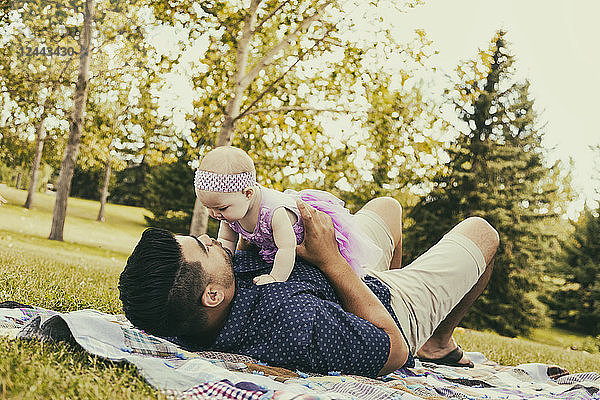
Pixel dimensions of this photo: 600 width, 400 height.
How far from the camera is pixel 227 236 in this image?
2852 mm

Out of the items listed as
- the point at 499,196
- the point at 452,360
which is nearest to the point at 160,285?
the point at 452,360

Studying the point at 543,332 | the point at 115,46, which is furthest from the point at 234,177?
the point at 543,332

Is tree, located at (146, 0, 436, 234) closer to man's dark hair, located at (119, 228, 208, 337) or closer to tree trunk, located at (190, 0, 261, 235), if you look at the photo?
tree trunk, located at (190, 0, 261, 235)

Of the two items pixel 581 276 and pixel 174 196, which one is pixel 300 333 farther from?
pixel 174 196

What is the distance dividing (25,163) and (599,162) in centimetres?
2206

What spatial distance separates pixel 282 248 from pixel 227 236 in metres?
0.54

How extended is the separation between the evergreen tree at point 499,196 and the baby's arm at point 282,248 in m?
14.6

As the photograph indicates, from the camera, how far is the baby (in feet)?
8.29

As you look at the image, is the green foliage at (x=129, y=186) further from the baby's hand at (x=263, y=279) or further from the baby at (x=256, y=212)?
the baby's hand at (x=263, y=279)

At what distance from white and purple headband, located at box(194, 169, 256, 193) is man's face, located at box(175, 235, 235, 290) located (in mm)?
357

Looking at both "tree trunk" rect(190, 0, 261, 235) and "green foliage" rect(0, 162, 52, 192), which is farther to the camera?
"green foliage" rect(0, 162, 52, 192)

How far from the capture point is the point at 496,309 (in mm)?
16719

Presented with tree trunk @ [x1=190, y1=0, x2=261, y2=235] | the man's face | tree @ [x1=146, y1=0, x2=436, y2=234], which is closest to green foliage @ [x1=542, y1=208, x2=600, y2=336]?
tree @ [x1=146, y1=0, x2=436, y2=234]

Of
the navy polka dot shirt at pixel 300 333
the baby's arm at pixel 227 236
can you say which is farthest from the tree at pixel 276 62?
the navy polka dot shirt at pixel 300 333
